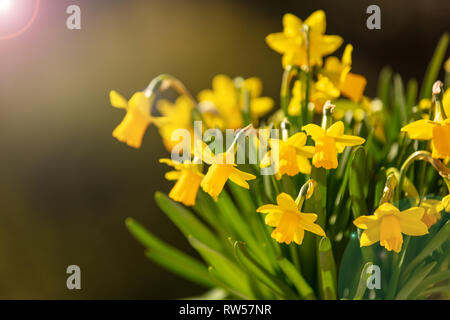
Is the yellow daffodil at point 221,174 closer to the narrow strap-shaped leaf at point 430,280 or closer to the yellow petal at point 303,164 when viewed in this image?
the yellow petal at point 303,164

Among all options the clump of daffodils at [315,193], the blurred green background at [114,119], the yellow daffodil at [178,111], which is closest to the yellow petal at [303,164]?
the clump of daffodils at [315,193]

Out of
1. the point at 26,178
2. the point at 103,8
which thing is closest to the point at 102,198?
the point at 26,178

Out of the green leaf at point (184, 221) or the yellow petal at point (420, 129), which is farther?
the green leaf at point (184, 221)

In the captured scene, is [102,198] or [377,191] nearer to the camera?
[377,191]

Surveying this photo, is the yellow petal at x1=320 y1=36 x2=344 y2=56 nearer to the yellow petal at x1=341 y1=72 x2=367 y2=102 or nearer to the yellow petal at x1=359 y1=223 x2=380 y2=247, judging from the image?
the yellow petal at x1=341 y1=72 x2=367 y2=102
